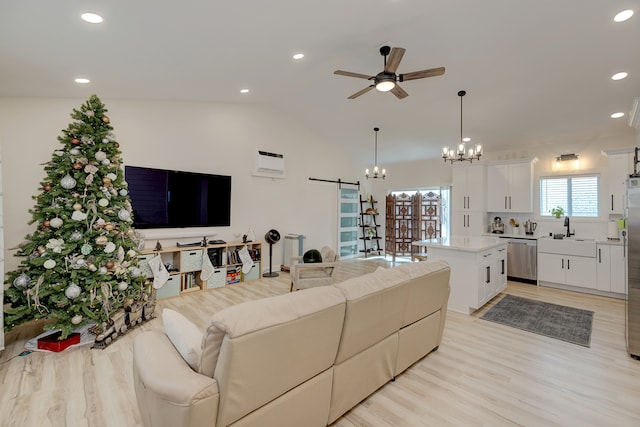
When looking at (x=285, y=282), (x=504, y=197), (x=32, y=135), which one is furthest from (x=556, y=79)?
(x=32, y=135)

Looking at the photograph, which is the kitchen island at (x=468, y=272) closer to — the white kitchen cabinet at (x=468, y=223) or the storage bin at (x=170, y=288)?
the white kitchen cabinet at (x=468, y=223)

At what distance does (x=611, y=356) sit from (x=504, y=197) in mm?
3853

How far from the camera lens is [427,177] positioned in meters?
7.74

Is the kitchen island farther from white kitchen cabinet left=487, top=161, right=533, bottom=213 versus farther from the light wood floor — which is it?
white kitchen cabinet left=487, top=161, right=533, bottom=213

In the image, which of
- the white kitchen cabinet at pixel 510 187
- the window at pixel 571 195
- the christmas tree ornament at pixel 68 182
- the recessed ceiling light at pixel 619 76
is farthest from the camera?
the white kitchen cabinet at pixel 510 187

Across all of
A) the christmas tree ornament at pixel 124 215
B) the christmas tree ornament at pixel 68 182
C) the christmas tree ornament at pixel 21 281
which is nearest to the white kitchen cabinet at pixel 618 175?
the christmas tree ornament at pixel 124 215

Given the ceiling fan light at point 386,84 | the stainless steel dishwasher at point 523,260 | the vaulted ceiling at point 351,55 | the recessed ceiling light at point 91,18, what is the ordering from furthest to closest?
the stainless steel dishwasher at point 523,260
the ceiling fan light at point 386,84
the vaulted ceiling at point 351,55
the recessed ceiling light at point 91,18

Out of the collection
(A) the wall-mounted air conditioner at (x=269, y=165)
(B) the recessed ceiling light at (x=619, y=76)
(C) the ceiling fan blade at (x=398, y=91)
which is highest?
(B) the recessed ceiling light at (x=619, y=76)

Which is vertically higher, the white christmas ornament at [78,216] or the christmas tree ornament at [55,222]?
the white christmas ornament at [78,216]

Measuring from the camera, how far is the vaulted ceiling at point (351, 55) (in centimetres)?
242

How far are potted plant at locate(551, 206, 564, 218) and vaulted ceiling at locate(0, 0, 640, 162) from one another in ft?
4.02

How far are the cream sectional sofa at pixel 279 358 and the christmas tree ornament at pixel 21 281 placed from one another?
2.11 metres

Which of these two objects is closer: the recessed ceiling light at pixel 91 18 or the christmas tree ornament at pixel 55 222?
the recessed ceiling light at pixel 91 18

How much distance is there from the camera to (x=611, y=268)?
4.76 metres
